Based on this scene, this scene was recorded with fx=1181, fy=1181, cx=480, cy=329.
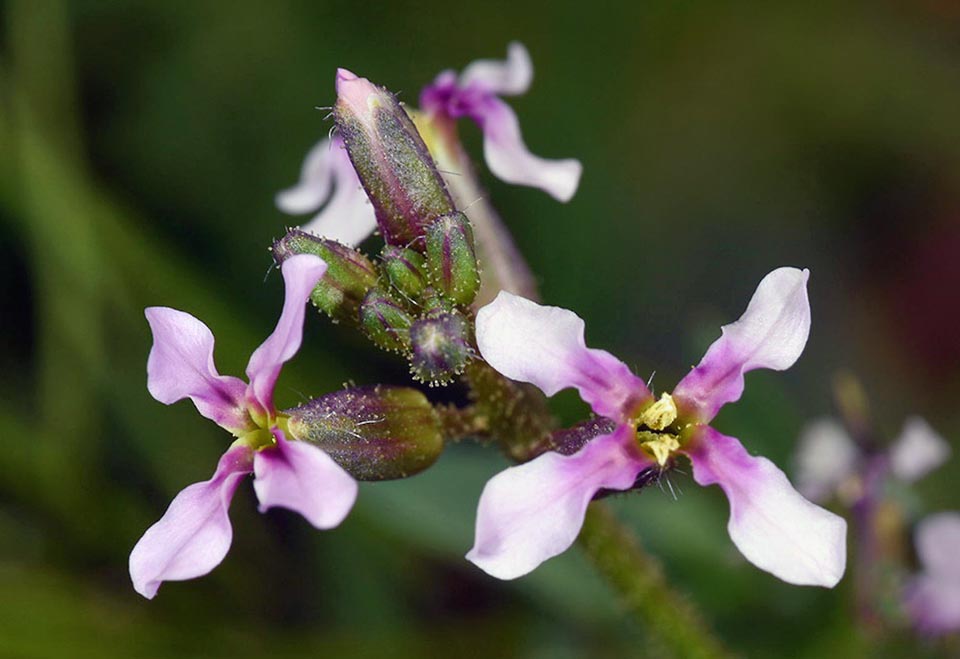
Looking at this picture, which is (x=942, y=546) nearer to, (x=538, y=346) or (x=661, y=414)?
(x=661, y=414)

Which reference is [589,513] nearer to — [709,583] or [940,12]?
[709,583]

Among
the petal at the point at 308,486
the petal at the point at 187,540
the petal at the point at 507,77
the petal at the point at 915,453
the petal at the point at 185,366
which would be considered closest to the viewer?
A: the petal at the point at 308,486

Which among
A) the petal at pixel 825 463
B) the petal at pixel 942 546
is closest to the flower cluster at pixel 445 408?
the petal at pixel 825 463

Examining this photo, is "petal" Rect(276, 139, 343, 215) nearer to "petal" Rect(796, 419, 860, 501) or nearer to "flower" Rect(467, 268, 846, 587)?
"flower" Rect(467, 268, 846, 587)

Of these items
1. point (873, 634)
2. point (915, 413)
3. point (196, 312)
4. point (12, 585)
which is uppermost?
point (915, 413)

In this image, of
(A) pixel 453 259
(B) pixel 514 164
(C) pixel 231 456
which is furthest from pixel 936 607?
(C) pixel 231 456

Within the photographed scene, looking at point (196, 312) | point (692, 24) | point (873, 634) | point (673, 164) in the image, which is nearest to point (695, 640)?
point (873, 634)

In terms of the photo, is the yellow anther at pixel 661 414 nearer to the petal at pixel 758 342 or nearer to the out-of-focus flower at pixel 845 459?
the petal at pixel 758 342
